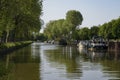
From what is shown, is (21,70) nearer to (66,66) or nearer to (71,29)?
(66,66)

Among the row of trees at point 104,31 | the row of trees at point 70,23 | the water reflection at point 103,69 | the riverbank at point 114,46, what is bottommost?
the water reflection at point 103,69

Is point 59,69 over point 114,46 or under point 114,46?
under

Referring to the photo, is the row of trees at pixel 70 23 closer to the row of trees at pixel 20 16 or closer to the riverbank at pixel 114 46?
the row of trees at pixel 20 16

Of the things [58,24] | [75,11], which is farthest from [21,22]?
[58,24]

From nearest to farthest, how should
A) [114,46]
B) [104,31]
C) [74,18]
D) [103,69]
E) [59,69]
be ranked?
[59,69], [103,69], [114,46], [104,31], [74,18]

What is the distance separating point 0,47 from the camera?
47125 millimetres

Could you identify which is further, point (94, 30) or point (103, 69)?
point (94, 30)

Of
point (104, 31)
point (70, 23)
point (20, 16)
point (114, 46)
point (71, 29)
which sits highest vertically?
point (70, 23)

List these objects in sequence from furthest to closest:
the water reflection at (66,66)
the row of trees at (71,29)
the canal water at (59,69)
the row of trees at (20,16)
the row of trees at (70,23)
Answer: the row of trees at (70,23)
the row of trees at (71,29)
the row of trees at (20,16)
the water reflection at (66,66)
the canal water at (59,69)

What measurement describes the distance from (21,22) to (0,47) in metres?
25.1

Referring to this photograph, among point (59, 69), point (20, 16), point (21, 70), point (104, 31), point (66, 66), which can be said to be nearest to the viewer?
point (21, 70)

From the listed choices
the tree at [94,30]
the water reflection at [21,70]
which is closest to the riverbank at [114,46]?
the water reflection at [21,70]

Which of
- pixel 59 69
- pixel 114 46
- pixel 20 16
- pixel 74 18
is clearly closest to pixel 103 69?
pixel 59 69

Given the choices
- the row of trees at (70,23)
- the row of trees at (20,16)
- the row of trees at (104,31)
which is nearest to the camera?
the row of trees at (20,16)
